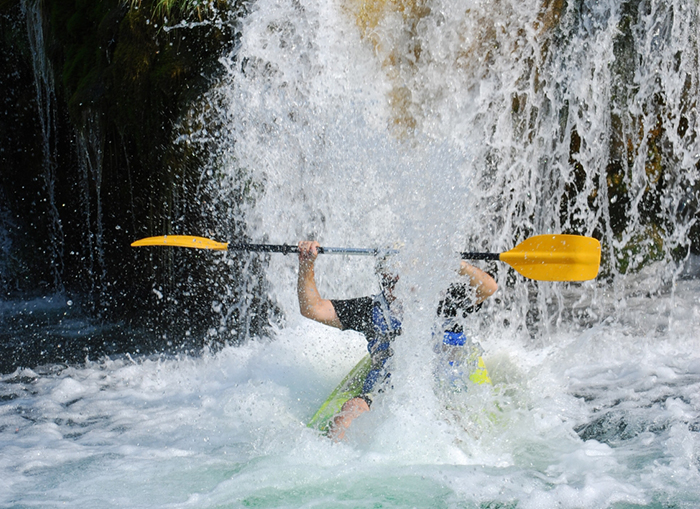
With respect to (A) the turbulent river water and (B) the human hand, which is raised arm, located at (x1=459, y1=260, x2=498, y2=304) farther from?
(B) the human hand

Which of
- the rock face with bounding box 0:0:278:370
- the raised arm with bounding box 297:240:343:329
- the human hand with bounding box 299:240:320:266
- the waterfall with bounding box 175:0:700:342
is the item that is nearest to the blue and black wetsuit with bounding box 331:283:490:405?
the raised arm with bounding box 297:240:343:329

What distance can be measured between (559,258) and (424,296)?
0.84 m

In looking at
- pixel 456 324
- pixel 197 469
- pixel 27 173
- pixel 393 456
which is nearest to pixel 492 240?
pixel 456 324

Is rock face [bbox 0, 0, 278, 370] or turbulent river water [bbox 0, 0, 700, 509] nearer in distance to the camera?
turbulent river water [bbox 0, 0, 700, 509]

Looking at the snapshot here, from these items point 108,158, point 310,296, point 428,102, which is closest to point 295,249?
point 310,296

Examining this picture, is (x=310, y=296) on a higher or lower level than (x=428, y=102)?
lower

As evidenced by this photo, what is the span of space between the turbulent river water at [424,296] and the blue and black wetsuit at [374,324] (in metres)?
0.10

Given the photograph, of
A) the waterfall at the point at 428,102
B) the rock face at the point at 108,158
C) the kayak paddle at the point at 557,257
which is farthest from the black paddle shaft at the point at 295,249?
the rock face at the point at 108,158

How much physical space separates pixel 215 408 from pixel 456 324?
1.49m

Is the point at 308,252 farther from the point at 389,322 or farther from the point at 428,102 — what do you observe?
the point at 428,102

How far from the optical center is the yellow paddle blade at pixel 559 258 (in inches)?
136

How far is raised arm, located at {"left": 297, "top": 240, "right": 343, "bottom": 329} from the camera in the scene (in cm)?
324

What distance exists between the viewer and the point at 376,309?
3193 mm

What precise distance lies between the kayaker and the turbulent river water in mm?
82
